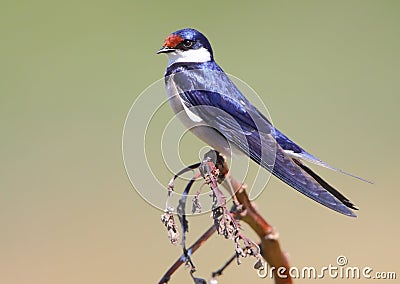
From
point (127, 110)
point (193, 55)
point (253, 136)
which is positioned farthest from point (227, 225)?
point (127, 110)

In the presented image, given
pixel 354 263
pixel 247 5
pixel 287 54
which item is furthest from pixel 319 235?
pixel 247 5

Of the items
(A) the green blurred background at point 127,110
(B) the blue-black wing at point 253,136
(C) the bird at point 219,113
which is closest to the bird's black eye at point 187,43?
(C) the bird at point 219,113

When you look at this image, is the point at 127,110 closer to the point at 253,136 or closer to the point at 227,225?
the point at 253,136

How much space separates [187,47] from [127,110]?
1.84 m

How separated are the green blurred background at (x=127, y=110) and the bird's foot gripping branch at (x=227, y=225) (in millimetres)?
1056

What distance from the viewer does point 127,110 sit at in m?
3.62

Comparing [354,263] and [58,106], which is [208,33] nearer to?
[58,106]

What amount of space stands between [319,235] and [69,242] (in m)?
1.03

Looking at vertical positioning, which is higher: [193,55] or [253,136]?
[193,55]

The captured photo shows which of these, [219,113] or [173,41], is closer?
[219,113]

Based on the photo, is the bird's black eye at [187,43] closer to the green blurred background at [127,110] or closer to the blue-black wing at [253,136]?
the blue-black wing at [253,136]

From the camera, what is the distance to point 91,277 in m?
2.59

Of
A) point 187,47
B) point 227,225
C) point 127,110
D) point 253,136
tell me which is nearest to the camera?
point 227,225

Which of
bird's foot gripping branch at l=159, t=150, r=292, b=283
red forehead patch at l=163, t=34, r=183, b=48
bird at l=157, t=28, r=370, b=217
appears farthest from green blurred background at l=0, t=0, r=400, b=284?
bird's foot gripping branch at l=159, t=150, r=292, b=283
